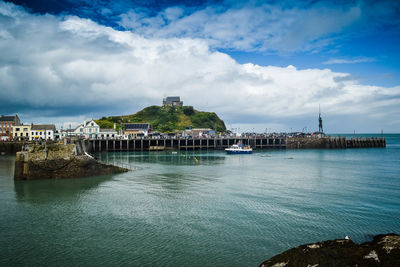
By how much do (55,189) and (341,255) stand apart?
28.0 meters

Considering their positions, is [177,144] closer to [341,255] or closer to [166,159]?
[166,159]

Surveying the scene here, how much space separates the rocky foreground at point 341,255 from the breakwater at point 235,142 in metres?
83.3

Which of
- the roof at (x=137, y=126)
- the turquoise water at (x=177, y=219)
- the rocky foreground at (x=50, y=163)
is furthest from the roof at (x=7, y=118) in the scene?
the turquoise water at (x=177, y=219)

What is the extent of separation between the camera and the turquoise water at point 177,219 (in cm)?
1395

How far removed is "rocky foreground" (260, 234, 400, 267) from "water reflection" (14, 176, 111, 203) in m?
21.1

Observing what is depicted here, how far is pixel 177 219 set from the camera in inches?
751

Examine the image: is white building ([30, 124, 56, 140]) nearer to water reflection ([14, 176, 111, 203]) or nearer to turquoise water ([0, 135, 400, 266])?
turquoise water ([0, 135, 400, 266])

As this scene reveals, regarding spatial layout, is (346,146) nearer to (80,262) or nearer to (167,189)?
(167,189)

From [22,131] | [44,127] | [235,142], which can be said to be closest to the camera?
[235,142]

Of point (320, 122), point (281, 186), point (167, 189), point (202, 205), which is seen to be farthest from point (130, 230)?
point (320, 122)

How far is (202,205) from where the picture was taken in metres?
22.6

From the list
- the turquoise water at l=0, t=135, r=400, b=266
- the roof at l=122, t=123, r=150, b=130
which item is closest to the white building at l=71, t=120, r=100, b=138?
the roof at l=122, t=123, r=150, b=130

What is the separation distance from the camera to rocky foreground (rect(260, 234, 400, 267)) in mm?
8961

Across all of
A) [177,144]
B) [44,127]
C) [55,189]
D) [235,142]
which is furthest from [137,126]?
[55,189]
